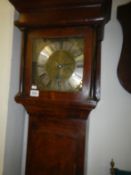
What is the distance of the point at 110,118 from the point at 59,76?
0.46 metres

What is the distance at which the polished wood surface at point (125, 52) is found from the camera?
1247mm

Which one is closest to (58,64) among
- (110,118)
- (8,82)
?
(8,82)

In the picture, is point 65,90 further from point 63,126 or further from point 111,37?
point 111,37

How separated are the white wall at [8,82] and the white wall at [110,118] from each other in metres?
0.55

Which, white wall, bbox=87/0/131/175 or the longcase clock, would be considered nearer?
the longcase clock

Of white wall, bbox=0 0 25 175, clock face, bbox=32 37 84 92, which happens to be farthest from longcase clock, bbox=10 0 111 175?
white wall, bbox=0 0 25 175

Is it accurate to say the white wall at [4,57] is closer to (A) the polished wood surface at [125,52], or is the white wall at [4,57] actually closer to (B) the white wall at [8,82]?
(B) the white wall at [8,82]

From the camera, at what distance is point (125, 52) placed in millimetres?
1259

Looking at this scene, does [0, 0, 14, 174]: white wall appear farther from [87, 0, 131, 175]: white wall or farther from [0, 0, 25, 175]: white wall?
[87, 0, 131, 175]: white wall

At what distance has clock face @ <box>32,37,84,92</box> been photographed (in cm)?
116

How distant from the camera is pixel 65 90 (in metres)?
1.17

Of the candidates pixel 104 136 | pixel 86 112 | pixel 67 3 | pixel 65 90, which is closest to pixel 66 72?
pixel 65 90

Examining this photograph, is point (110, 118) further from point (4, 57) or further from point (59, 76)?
point (4, 57)

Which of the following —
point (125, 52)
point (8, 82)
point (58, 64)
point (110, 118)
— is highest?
point (125, 52)
